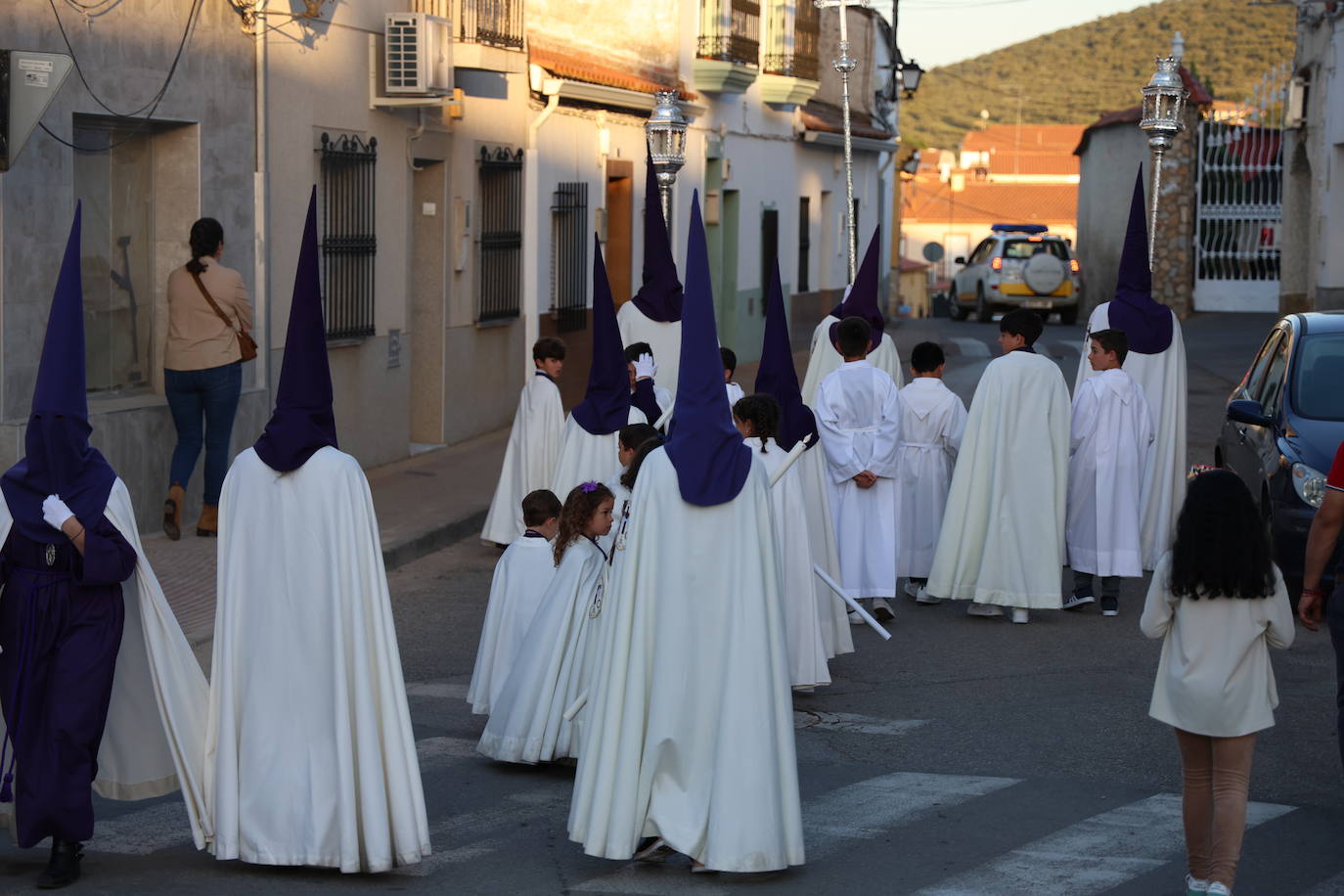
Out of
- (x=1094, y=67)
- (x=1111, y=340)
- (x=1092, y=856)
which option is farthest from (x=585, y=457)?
(x=1094, y=67)

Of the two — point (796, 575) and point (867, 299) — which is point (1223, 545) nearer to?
point (796, 575)

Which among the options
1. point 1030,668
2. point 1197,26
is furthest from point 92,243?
point 1197,26

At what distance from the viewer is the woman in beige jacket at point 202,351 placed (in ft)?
39.8

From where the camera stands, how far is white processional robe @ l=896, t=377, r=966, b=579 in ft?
38.0

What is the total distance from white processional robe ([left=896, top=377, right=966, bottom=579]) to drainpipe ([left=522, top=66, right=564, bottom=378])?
27.8 feet

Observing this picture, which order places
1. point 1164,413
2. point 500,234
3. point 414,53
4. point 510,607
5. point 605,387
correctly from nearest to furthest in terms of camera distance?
point 510,607, point 605,387, point 1164,413, point 414,53, point 500,234

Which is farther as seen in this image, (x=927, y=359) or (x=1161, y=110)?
(x=1161, y=110)

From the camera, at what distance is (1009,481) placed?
11047 millimetres

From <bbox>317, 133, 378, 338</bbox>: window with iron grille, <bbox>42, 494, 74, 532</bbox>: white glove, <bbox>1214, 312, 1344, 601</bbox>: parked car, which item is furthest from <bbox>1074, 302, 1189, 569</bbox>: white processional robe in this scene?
<bbox>42, 494, 74, 532</bbox>: white glove

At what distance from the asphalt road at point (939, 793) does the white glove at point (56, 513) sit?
1.14m

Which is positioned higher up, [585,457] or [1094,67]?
[1094,67]

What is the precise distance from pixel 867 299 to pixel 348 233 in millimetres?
4660

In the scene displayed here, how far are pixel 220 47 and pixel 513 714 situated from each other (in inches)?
289

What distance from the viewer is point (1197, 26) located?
109 m
